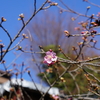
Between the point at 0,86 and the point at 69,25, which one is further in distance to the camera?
the point at 69,25

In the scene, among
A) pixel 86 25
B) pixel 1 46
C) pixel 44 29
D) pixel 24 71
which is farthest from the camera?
pixel 44 29

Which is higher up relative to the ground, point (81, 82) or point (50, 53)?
point (50, 53)

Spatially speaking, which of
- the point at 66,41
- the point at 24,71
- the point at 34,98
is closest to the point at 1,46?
Answer: the point at 24,71

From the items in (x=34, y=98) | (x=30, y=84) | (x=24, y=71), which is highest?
(x=24, y=71)

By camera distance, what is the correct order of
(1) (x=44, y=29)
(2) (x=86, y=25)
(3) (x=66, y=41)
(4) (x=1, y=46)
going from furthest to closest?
(1) (x=44, y=29), (3) (x=66, y=41), (2) (x=86, y=25), (4) (x=1, y=46)

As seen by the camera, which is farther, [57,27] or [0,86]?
[57,27]

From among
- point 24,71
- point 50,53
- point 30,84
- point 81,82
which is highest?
point 50,53

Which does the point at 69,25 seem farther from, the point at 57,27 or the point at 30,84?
the point at 30,84

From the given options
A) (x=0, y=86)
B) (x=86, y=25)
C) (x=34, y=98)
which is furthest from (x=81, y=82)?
(x=86, y=25)

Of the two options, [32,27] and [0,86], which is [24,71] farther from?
[32,27]
